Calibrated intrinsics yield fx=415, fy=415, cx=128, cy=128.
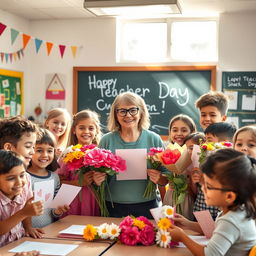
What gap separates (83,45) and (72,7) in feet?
2.24

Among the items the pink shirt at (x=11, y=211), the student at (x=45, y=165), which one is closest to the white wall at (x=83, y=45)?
the student at (x=45, y=165)

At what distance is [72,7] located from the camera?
507 cm

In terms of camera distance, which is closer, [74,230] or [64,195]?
[74,230]

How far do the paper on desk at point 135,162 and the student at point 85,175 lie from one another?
0.80ft

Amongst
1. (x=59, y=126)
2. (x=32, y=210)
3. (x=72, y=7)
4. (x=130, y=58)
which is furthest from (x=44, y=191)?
(x=130, y=58)

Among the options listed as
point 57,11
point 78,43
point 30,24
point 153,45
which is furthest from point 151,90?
point 30,24

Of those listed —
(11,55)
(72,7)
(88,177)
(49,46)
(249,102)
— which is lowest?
(88,177)

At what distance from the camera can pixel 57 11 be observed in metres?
5.29

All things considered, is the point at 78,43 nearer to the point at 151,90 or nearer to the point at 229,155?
the point at 151,90

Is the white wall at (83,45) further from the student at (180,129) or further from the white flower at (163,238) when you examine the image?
the white flower at (163,238)

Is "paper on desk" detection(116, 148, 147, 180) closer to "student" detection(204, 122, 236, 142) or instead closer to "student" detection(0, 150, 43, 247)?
"student" detection(204, 122, 236, 142)

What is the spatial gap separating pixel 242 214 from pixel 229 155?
241 millimetres

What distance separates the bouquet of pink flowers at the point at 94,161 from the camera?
2375 mm

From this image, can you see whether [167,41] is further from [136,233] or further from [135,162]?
[136,233]
